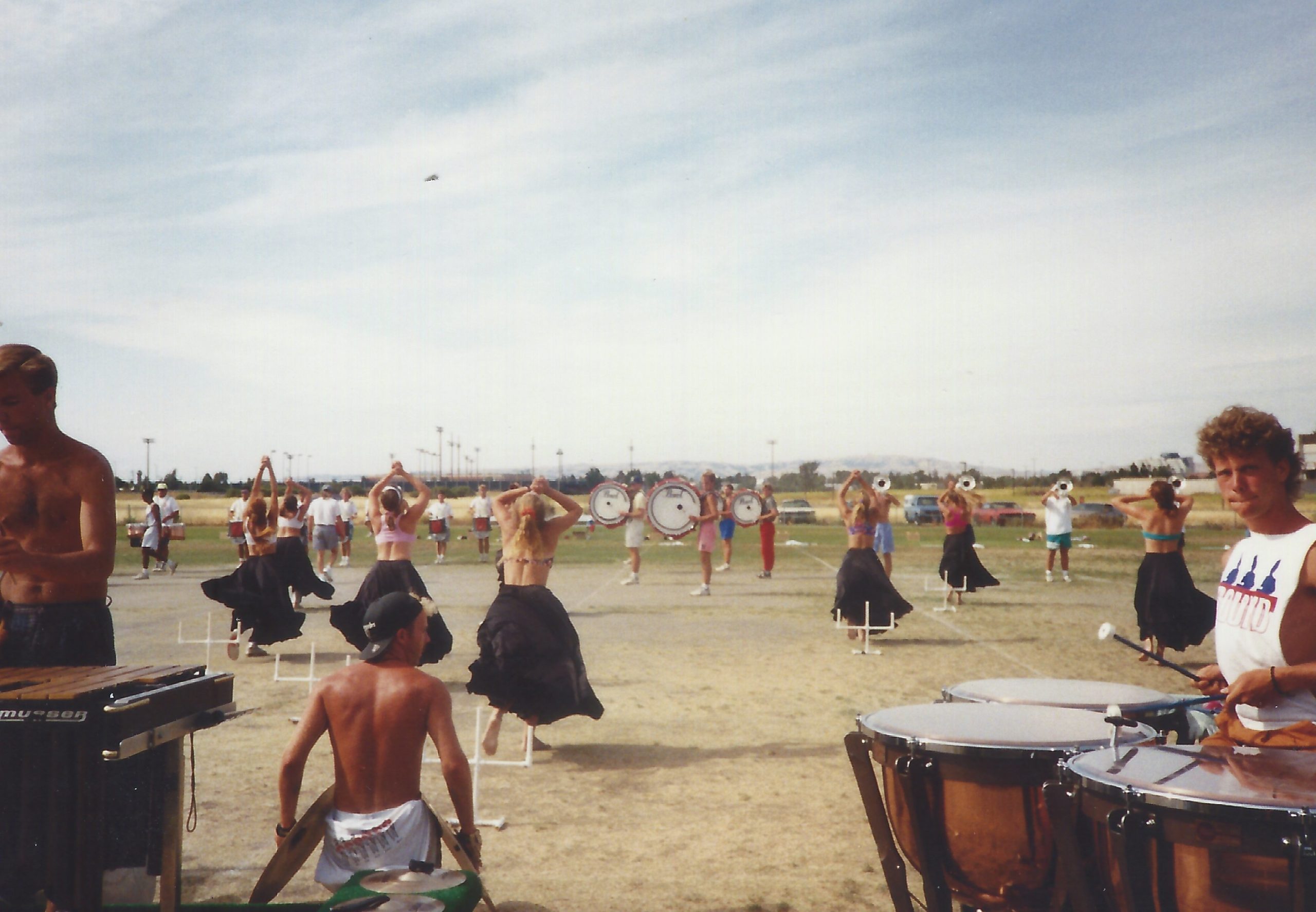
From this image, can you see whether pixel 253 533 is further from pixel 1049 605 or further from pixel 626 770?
pixel 1049 605

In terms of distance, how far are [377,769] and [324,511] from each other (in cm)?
1814

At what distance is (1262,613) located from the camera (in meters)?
3.39

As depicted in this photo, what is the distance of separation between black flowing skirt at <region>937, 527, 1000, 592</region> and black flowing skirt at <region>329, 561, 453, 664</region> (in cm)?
947

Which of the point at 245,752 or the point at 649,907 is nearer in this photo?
the point at 649,907

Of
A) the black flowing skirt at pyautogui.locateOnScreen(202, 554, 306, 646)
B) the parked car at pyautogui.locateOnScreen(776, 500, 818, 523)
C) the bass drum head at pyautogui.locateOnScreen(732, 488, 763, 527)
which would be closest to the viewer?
the black flowing skirt at pyautogui.locateOnScreen(202, 554, 306, 646)

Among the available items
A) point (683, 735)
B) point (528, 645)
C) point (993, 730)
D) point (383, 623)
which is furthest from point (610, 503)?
point (993, 730)

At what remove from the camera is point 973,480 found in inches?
704

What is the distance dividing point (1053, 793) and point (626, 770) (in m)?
4.10

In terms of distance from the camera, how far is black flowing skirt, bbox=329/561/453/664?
853 cm

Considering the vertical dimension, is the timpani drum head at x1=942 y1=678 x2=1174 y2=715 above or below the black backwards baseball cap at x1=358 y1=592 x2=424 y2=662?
below

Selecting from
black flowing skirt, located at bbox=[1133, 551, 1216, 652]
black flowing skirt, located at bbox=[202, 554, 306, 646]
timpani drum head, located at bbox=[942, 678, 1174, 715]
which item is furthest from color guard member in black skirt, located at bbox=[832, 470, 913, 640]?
timpani drum head, located at bbox=[942, 678, 1174, 715]

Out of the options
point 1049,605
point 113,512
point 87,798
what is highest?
point 113,512

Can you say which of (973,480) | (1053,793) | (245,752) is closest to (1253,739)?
(1053,793)

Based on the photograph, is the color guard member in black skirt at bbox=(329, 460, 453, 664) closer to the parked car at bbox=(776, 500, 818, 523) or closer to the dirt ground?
the dirt ground
